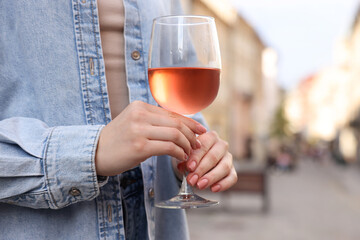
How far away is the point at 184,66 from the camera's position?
94 cm

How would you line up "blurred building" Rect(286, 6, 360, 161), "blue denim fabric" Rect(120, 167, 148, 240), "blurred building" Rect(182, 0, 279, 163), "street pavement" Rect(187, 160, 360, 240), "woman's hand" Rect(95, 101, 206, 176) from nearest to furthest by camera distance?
1. "woman's hand" Rect(95, 101, 206, 176)
2. "blue denim fabric" Rect(120, 167, 148, 240)
3. "street pavement" Rect(187, 160, 360, 240)
4. "blurred building" Rect(182, 0, 279, 163)
5. "blurred building" Rect(286, 6, 360, 161)

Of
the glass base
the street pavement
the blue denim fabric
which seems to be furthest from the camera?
the street pavement

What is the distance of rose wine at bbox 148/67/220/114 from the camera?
3.07ft

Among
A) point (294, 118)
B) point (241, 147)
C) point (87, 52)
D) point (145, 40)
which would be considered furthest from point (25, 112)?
point (294, 118)

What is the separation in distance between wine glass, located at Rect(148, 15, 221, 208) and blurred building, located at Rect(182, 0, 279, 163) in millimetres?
17828

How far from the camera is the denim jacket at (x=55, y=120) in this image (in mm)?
880

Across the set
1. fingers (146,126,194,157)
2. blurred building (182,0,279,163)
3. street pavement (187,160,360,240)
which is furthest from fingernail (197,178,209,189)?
blurred building (182,0,279,163)

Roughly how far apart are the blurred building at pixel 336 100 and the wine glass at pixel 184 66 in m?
35.2

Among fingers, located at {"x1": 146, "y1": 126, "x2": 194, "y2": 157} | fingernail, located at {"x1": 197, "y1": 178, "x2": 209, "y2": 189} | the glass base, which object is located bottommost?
the glass base

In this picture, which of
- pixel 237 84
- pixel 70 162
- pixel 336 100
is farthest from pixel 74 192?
pixel 336 100

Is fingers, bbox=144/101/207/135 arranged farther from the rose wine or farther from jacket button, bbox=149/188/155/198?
jacket button, bbox=149/188/155/198

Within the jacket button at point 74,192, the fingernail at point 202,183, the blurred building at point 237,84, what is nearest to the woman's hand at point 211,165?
the fingernail at point 202,183

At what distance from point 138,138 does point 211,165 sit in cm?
22

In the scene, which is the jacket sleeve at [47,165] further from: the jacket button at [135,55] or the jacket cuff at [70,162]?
the jacket button at [135,55]
